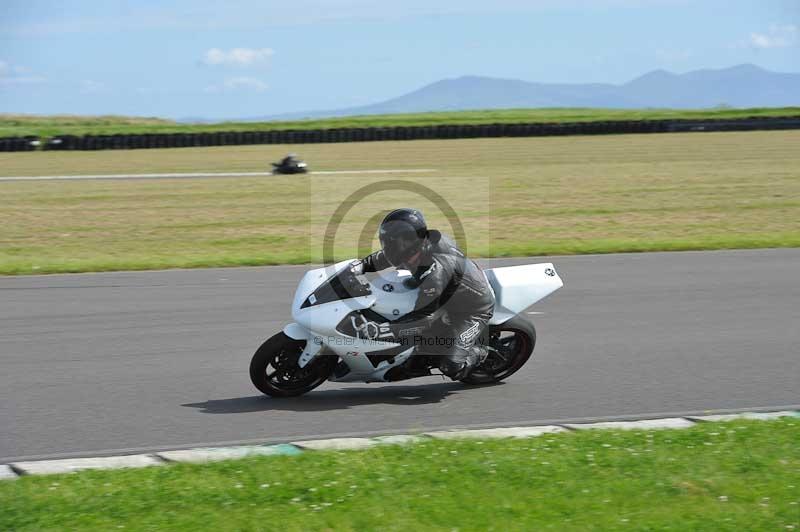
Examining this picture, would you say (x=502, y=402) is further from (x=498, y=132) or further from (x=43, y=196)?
(x=498, y=132)

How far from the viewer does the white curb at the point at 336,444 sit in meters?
6.27

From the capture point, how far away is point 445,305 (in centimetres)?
766

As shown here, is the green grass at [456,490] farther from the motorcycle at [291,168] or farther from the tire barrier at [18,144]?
the tire barrier at [18,144]

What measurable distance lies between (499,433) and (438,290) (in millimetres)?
1252

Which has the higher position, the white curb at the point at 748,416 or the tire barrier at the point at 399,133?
the tire barrier at the point at 399,133

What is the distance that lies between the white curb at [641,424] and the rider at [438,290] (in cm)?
111

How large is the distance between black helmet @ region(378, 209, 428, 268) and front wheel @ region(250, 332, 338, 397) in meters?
0.92

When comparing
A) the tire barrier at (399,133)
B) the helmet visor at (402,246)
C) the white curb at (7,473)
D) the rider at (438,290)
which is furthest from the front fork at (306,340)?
the tire barrier at (399,133)

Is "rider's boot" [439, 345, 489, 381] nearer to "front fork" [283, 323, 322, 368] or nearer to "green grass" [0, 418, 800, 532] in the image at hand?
"front fork" [283, 323, 322, 368]

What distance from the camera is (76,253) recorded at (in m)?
16.4

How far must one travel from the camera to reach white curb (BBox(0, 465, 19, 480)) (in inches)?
226

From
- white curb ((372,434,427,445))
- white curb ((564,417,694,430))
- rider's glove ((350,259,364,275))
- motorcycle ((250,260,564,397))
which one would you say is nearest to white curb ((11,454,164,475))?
white curb ((372,434,427,445))

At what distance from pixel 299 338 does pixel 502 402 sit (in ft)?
5.23

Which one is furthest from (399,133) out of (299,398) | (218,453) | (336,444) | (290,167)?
(218,453)
